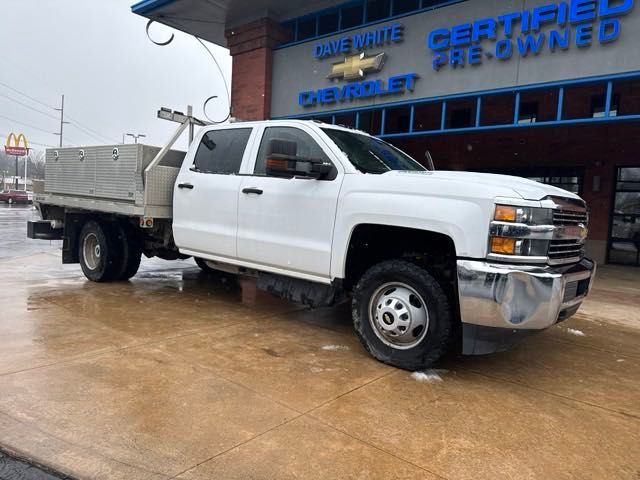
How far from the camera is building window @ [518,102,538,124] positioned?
13.8 m

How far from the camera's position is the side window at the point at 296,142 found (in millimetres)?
4727

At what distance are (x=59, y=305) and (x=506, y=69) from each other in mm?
8265

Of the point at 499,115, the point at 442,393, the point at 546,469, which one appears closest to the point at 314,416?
the point at 442,393

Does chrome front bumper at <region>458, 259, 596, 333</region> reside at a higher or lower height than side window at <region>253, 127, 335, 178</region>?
lower

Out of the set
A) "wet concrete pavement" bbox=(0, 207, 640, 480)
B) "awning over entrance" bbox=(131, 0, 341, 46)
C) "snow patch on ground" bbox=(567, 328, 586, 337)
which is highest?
"awning over entrance" bbox=(131, 0, 341, 46)

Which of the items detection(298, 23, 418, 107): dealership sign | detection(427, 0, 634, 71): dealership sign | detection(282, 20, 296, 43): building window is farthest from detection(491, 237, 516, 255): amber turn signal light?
detection(282, 20, 296, 43): building window

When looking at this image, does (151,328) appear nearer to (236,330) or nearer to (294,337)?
(236,330)

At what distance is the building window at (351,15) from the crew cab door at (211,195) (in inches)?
307

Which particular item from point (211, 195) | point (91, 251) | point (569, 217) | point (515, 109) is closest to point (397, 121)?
point (515, 109)

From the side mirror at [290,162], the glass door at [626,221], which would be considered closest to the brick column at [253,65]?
the side mirror at [290,162]

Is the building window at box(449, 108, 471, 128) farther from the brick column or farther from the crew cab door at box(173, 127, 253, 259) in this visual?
the crew cab door at box(173, 127, 253, 259)

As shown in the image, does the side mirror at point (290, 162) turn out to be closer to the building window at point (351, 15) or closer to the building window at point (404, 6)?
the building window at point (404, 6)

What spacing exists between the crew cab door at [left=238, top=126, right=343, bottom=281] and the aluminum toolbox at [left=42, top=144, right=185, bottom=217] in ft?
4.74

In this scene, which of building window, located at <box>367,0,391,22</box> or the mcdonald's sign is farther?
the mcdonald's sign
